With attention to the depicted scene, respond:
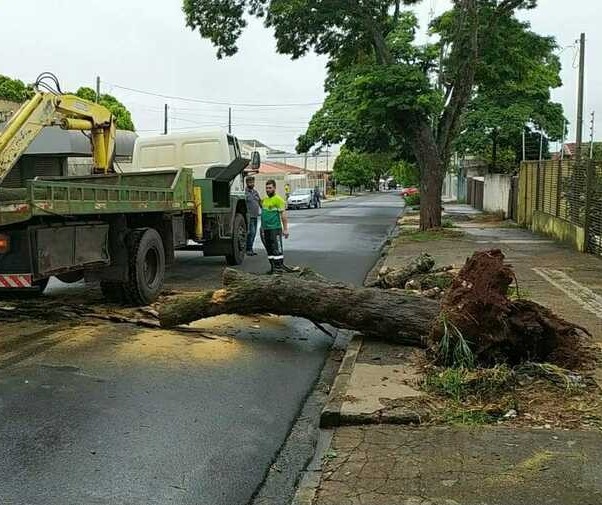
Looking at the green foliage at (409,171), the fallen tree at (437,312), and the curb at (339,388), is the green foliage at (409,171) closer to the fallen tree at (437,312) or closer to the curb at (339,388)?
the fallen tree at (437,312)

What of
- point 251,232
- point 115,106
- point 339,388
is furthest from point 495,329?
point 115,106

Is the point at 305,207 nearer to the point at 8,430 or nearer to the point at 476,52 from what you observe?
the point at 476,52

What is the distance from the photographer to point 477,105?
124 ft

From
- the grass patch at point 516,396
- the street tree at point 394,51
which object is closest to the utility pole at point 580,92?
the street tree at point 394,51

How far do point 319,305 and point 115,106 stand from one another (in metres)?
29.9

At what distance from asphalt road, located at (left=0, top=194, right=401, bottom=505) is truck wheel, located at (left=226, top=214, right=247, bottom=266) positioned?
5.43m

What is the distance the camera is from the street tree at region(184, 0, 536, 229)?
60.6 ft

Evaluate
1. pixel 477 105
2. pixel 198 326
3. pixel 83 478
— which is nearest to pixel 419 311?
pixel 198 326

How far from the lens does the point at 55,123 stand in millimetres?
9961

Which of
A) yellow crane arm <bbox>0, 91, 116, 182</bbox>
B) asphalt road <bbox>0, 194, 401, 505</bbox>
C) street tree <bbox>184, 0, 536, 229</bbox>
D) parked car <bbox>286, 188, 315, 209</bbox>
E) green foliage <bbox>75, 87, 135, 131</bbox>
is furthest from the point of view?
parked car <bbox>286, 188, 315, 209</bbox>

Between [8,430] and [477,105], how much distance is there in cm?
3571

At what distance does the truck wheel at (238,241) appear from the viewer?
14066 mm

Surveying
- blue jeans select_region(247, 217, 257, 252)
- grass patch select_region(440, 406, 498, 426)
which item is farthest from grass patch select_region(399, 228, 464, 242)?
grass patch select_region(440, 406, 498, 426)

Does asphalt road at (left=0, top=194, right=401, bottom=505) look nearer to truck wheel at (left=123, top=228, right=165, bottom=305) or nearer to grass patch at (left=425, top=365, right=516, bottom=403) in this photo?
truck wheel at (left=123, top=228, right=165, bottom=305)
